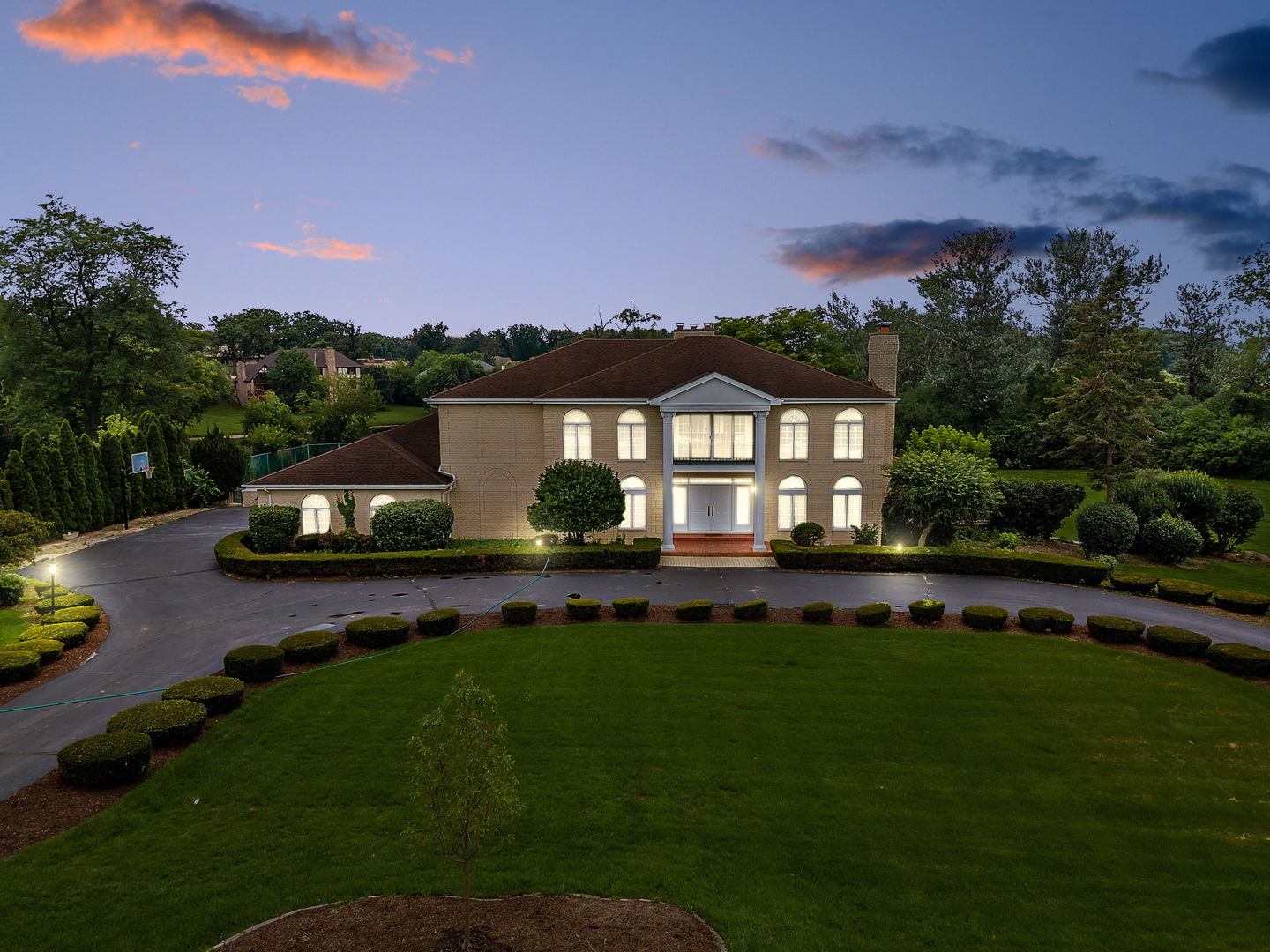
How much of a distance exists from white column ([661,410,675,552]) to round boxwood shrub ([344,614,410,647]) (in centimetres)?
1417

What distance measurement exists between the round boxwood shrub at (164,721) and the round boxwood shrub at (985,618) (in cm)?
2067

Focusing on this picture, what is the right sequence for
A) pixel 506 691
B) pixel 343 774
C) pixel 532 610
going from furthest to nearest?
pixel 532 610
pixel 506 691
pixel 343 774

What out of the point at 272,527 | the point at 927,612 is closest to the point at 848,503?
the point at 927,612

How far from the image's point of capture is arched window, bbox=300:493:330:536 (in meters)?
31.7

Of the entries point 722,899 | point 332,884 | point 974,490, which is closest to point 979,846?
point 722,899

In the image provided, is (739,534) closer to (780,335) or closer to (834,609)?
(834,609)

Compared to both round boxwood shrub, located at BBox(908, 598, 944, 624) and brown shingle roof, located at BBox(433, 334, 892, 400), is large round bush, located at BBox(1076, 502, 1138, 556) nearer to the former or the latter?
brown shingle roof, located at BBox(433, 334, 892, 400)

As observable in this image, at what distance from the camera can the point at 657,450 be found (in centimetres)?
3269

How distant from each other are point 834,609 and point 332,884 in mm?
17264

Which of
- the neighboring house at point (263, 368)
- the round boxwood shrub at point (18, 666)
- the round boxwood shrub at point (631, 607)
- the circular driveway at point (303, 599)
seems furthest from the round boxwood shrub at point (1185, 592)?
the neighboring house at point (263, 368)

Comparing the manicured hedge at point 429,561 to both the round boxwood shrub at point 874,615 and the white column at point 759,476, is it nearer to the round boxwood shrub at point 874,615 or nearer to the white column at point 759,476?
the white column at point 759,476

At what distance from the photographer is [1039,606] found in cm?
2309

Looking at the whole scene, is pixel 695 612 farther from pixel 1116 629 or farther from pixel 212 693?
pixel 212 693

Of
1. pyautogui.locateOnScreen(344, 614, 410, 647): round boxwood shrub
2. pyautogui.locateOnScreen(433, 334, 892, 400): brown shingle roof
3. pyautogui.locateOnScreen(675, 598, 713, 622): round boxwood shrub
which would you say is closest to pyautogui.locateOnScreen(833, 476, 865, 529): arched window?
pyautogui.locateOnScreen(433, 334, 892, 400): brown shingle roof
